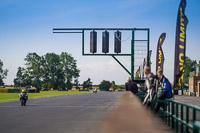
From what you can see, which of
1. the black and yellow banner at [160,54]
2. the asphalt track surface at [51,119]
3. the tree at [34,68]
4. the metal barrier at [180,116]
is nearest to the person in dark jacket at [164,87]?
the metal barrier at [180,116]

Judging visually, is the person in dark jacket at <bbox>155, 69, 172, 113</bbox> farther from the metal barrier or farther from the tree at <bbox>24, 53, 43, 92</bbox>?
the tree at <bbox>24, 53, 43, 92</bbox>

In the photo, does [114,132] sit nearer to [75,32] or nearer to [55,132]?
[55,132]

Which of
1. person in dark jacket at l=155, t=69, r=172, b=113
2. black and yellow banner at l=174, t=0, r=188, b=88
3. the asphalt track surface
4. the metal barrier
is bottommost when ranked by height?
the asphalt track surface

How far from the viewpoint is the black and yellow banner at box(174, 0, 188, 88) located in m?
13.0

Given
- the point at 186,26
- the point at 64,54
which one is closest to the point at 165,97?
the point at 186,26

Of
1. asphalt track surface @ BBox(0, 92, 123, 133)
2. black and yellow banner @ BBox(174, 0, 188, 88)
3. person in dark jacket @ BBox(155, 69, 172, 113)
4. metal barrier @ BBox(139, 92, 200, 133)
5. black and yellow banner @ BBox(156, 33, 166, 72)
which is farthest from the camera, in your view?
black and yellow banner @ BBox(156, 33, 166, 72)

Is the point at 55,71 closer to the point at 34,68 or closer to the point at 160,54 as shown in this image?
the point at 34,68

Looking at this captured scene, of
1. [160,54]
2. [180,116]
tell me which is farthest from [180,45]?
[160,54]

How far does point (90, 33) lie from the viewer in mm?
21828

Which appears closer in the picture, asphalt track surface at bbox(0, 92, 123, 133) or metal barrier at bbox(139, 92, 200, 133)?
metal barrier at bbox(139, 92, 200, 133)

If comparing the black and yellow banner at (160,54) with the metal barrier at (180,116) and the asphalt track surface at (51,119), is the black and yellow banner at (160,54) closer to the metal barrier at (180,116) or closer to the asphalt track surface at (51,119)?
the asphalt track surface at (51,119)

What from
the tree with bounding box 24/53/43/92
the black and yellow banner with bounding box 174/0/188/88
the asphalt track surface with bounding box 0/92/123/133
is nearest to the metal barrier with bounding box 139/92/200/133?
the asphalt track surface with bounding box 0/92/123/133

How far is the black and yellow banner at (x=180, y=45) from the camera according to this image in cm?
1297

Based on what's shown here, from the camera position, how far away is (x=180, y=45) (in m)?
13.2
